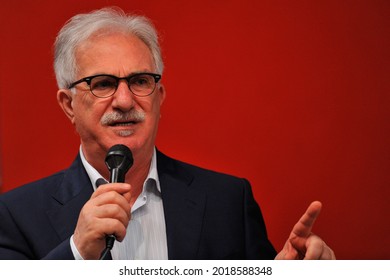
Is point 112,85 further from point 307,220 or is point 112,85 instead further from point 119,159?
point 307,220

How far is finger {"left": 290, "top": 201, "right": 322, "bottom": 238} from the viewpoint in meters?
1.24

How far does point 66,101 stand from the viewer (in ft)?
5.34

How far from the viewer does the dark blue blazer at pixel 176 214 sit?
4.87 feet

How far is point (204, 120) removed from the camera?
68.6 inches

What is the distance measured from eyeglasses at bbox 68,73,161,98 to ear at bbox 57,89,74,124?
8 cm

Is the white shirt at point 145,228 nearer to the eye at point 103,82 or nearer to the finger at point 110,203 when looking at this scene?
the eye at point 103,82

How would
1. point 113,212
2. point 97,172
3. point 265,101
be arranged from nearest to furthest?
point 113,212
point 97,172
point 265,101

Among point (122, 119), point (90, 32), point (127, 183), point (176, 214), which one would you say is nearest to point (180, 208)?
point (176, 214)

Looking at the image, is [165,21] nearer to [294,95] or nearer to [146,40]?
[146,40]

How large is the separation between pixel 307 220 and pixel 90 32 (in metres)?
0.81

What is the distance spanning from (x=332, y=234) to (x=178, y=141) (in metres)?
0.57

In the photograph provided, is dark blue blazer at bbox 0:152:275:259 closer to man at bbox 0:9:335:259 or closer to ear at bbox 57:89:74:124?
man at bbox 0:9:335:259

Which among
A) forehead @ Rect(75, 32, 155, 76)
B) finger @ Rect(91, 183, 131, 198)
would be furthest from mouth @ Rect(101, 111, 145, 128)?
finger @ Rect(91, 183, 131, 198)
